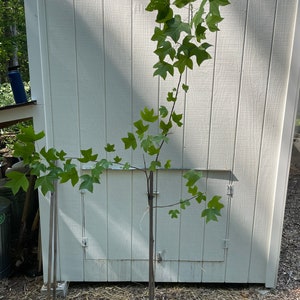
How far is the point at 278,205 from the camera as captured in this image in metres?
2.04

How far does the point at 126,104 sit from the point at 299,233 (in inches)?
83.9

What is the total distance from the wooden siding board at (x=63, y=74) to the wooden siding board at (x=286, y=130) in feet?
3.75

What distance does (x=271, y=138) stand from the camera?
195 cm

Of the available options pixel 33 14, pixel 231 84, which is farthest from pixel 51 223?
pixel 231 84

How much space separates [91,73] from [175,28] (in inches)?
38.1

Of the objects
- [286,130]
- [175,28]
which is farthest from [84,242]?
[175,28]

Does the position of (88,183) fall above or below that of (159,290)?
above

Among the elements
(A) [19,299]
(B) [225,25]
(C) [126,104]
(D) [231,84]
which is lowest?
(A) [19,299]

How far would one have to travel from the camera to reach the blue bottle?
190 cm

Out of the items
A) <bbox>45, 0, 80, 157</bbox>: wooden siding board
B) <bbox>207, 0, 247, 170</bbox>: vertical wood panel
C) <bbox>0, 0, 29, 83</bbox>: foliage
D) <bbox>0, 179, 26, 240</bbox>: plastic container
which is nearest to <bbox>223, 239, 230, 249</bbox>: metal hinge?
<bbox>207, 0, 247, 170</bbox>: vertical wood panel

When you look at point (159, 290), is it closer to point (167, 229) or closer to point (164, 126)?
point (167, 229)

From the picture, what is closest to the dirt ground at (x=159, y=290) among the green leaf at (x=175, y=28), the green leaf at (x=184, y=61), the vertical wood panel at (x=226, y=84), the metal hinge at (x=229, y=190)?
the metal hinge at (x=229, y=190)

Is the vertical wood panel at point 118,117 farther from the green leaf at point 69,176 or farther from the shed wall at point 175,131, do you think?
the green leaf at point 69,176

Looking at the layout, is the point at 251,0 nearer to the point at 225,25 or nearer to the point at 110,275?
the point at 225,25
